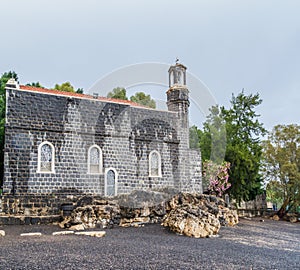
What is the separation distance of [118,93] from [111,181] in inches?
719

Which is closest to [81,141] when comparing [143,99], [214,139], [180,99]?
[180,99]

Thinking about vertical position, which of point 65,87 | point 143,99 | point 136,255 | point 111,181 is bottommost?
point 136,255

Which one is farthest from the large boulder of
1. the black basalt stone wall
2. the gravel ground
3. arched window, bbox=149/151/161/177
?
arched window, bbox=149/151/161/177

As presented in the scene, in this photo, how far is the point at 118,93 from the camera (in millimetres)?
35281

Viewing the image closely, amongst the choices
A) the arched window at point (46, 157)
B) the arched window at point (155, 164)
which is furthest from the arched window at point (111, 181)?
the arched window at point (46, 157)

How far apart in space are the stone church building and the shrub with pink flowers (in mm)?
3171

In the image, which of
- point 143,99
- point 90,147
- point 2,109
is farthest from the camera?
point 143,99

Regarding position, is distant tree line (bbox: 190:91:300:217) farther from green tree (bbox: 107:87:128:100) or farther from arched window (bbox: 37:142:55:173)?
arched window (bbox: 37:142:55:173)

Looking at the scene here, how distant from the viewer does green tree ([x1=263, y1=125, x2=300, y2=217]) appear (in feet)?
95.3

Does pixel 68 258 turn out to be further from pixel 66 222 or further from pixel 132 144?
pixel 132 144

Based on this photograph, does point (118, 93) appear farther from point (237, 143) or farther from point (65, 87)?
point (237, 143)

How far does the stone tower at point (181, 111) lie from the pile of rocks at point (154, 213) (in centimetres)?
307

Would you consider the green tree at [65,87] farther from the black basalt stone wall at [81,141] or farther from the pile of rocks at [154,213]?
the pile of rocks at [154,213]

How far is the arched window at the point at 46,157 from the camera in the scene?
16.9 m
